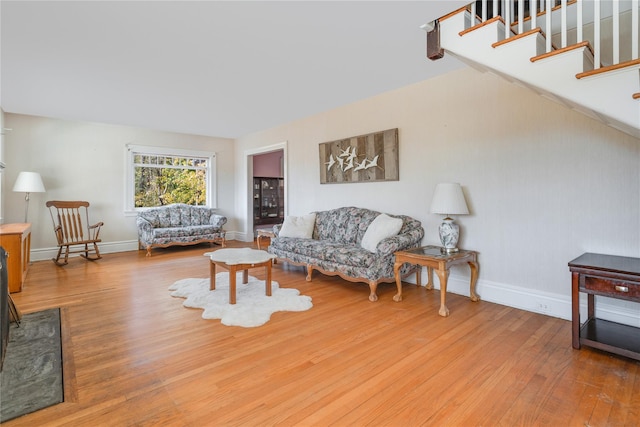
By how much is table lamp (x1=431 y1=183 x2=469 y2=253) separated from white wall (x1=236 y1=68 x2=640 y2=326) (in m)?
0.26

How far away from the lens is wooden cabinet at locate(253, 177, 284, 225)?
791 centimetres

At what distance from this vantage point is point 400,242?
3.35 meters

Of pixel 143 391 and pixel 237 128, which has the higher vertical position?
pixel 237 128

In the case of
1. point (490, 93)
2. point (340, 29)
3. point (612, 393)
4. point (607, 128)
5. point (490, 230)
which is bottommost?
point (612, 393)

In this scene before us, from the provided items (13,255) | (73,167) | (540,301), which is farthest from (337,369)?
(73,167)

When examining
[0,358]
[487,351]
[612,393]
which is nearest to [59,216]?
[0,358]

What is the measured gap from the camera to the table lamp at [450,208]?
3.10m

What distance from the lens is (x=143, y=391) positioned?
5.60 ft

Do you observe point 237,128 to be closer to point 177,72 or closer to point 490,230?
point 177,72

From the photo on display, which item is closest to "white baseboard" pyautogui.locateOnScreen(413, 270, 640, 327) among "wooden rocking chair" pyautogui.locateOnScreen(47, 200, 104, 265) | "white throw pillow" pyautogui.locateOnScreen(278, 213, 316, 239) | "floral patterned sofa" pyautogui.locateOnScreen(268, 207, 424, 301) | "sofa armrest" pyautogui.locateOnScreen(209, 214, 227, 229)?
"floral patterned sofa" pyautogui.locateOnScreen(268, 207, 424, 301)

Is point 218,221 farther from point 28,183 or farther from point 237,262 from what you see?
point 237,262

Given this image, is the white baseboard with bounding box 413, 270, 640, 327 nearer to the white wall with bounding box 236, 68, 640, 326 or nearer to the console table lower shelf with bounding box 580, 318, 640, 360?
the white wall with bounding box 236, 68, 640, 326

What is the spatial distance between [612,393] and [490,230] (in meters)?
1.71

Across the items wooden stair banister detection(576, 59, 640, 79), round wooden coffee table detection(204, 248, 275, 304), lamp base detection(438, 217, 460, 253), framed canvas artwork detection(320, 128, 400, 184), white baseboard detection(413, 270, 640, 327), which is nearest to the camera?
wooden stair banister detection(576, 59, 640, 79)
